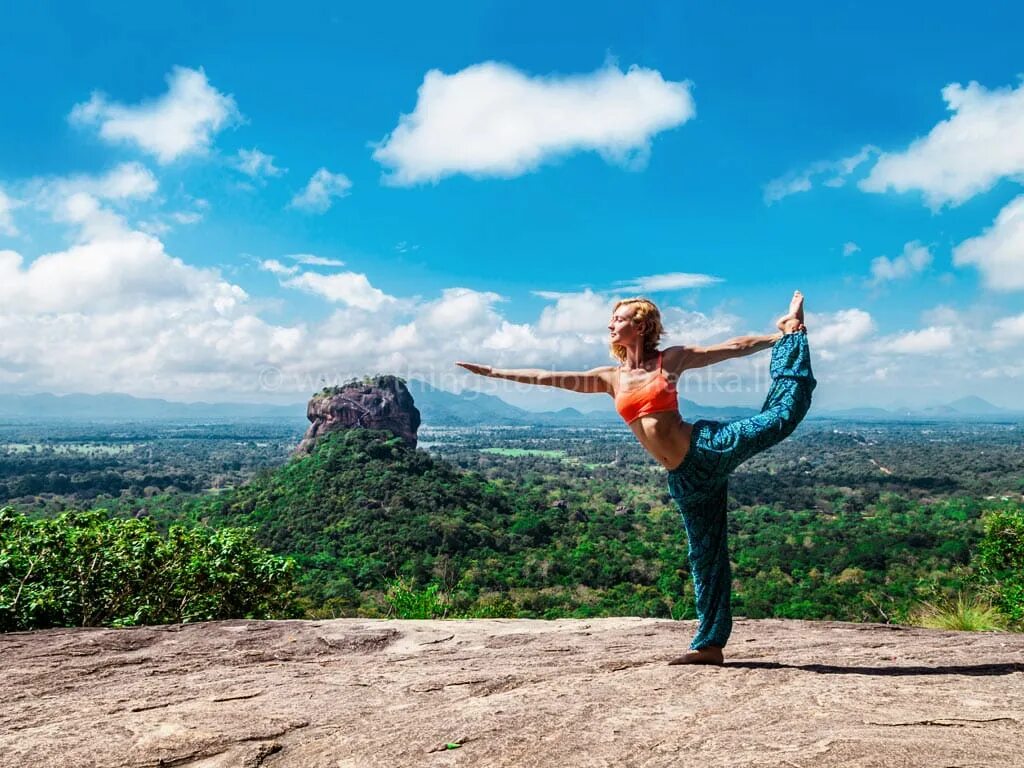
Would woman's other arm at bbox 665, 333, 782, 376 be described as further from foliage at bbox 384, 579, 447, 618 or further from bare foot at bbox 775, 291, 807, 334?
foliage at bbox 384, 579, 447, 618

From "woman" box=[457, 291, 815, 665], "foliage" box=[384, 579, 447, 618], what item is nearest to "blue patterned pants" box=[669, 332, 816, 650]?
"woman" box=[457, 291, 815, 665]

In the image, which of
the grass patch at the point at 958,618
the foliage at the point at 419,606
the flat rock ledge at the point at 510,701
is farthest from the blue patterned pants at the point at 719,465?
the foliage at the point at 419,606

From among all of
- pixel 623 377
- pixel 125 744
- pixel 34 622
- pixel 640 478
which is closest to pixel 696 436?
pixel 623 377

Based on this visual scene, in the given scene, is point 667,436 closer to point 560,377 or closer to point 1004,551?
point 560,377

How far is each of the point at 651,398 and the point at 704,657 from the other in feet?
5.85

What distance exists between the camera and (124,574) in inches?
338

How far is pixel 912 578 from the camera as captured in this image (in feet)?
91.7

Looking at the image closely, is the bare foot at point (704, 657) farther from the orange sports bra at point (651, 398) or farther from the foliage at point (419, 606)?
the foliage at point (419, 606)

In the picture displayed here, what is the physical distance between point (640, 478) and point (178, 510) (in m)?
60.2

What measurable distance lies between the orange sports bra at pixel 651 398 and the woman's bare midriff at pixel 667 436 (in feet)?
0.13

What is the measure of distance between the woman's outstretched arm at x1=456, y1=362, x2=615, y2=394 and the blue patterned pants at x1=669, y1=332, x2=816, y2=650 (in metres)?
0.71

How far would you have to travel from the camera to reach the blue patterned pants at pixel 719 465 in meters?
4.25

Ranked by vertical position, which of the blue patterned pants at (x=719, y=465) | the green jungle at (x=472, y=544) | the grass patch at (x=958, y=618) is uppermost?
the blue patterned pants at (x=719, y=465)

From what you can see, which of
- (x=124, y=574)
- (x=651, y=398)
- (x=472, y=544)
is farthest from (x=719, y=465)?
(x=472, y=544)
